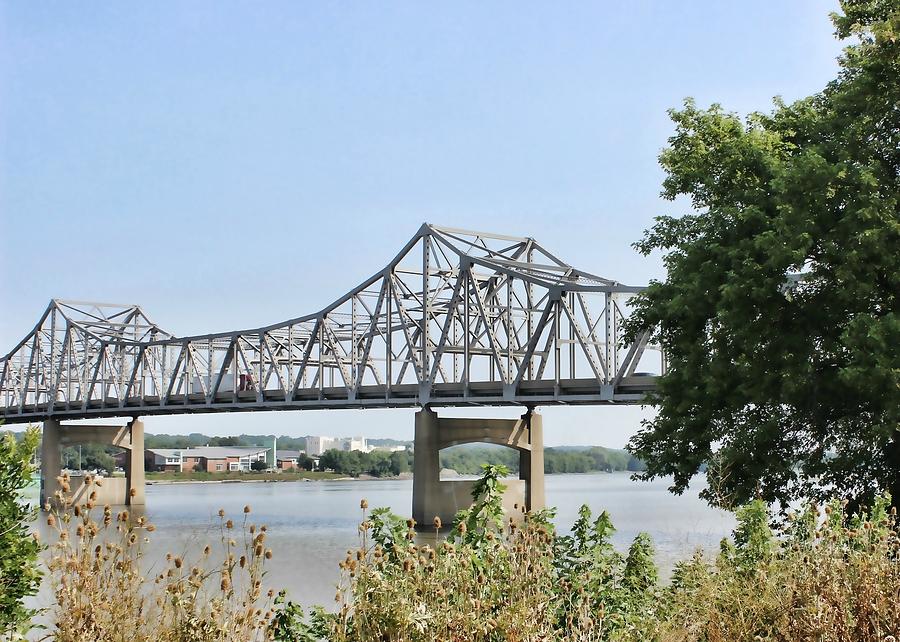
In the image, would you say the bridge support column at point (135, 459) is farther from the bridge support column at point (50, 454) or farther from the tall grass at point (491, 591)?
the tall grass at point (491, 591)

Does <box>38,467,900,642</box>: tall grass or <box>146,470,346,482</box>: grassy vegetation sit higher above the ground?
<box>38,467,900,642</box>: tall grass

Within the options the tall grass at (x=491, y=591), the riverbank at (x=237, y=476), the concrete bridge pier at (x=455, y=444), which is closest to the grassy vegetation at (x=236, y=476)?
the riverbank at (x=237, y=476)

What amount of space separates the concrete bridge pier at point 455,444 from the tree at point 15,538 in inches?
1901

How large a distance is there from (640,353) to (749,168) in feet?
95.4

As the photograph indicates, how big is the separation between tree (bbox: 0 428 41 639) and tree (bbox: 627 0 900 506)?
12.6 meters

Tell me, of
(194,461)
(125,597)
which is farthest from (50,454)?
(125,597)

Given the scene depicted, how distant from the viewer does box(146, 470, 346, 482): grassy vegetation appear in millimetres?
173500

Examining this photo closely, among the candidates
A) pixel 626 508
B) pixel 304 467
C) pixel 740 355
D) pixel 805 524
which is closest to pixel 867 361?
pixel 740 355

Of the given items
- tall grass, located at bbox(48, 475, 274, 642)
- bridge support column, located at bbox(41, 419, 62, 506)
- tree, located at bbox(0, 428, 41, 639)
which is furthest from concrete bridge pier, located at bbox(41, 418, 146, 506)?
tall grass, located at bbox(48, 475, 274, 642)

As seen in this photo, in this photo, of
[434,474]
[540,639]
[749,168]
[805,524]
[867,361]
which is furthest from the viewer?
[434,474]

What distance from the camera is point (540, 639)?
6758mm

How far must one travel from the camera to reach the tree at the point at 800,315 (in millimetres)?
19219

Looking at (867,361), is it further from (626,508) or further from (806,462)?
(626,508)

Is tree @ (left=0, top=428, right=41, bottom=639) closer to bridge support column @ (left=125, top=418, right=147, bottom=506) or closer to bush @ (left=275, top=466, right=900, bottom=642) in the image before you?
bush @ (left=275, top=466, right=900, bottom=642)
